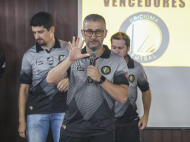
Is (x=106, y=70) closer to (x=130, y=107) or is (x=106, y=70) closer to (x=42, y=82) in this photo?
(x=130, y=107)

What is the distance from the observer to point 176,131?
423cm

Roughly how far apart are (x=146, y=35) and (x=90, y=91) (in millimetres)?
2137

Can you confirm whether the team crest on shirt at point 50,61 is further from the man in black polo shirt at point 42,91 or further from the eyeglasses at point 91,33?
the eyeglasses at point 91,33

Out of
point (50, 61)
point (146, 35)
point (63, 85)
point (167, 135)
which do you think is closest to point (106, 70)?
point (63, 85)

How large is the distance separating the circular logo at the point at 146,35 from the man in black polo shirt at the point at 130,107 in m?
0.74

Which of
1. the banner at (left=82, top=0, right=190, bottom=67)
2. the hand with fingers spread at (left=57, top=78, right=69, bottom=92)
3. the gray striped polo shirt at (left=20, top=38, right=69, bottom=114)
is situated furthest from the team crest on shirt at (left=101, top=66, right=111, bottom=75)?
the banner at (left=82, top=0, right=190, bottom=67)

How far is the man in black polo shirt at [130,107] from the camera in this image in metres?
3.08

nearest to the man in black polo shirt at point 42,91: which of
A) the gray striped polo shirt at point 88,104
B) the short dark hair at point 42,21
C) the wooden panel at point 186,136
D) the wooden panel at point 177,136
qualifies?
the short dark hair at point 42,21

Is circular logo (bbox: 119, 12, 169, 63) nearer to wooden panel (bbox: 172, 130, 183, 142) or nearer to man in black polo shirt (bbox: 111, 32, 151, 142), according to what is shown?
man in black polo shirt (bbox: 111, 32, 151, 142)

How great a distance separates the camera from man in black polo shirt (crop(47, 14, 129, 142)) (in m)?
2.22

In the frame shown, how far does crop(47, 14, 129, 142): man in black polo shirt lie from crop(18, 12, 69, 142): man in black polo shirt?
2.89ft

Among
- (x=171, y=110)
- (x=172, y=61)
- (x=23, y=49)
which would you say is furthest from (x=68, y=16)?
(x=171, y=110)

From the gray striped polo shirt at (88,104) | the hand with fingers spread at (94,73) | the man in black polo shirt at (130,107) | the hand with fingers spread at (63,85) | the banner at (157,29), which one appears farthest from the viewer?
the banner at (157,29)

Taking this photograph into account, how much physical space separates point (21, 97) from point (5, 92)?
944 mm
